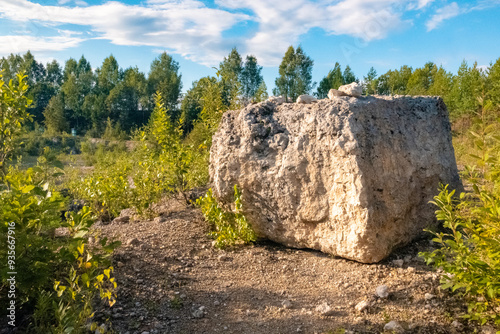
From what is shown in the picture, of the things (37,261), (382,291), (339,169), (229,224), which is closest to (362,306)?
(382,291)

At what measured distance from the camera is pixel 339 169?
15.2 ft

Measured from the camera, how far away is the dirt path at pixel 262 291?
3.55 meters

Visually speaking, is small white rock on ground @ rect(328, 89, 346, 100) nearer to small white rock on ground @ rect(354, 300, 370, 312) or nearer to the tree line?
small white rock on ground @ rect(354, 300, 370, 312)

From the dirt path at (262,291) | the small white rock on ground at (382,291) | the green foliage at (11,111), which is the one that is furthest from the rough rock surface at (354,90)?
the green foliage at (11,111)

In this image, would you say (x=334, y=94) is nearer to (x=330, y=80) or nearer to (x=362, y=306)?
(x=362, y=306)

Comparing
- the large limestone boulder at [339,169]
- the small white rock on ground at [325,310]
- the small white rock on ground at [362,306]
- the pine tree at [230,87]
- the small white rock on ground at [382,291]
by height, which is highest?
the pine tree at [230,87]

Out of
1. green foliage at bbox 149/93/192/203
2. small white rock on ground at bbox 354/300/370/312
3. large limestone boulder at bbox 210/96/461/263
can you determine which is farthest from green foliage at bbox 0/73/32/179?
small white rock on ground at bbox 354/300/370/312

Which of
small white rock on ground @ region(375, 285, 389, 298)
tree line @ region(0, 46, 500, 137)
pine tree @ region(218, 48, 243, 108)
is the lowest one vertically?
small white rock on ground @ region(375, 285, 389, 298)

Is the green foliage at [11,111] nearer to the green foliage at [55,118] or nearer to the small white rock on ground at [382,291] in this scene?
the small white rock on ground at [382,291]

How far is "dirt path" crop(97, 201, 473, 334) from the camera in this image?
355 cm

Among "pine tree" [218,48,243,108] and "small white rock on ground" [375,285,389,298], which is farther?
"pine tree" [218,48,243,108]

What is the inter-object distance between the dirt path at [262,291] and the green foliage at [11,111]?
1.52 m

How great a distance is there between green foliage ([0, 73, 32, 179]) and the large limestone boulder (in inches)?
100

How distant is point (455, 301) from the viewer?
3.82 meters
